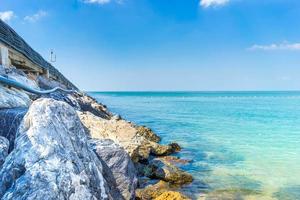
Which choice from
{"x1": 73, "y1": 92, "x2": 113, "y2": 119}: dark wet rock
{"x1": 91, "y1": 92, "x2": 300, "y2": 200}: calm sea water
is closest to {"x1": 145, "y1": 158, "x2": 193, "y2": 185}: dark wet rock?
{"x1": 91, "y1": 92, "x2": 300, "y2": 200}: calm sea water

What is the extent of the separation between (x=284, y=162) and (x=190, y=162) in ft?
11.7

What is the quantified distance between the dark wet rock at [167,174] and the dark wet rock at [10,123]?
484 cm

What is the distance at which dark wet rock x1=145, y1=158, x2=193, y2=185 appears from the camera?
8.34m

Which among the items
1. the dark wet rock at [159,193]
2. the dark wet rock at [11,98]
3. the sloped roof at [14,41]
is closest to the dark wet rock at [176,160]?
the dark wet rock at [159,193]

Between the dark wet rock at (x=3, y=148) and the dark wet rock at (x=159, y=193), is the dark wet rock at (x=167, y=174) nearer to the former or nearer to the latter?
the dark wet rock at (x=159, y=193)

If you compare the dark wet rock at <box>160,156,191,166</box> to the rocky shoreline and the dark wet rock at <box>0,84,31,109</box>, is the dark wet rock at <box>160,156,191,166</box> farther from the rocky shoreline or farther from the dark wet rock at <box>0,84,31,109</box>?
the dark wet rock at <box>0,84,31,109</box>

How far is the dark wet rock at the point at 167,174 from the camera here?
27.4 ft

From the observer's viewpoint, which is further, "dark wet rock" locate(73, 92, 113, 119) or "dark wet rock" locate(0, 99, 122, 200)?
"dark wet rock" locate(73, 92, 113, 119)

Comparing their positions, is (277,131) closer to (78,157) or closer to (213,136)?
(213,136)

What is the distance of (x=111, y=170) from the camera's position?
5043mm

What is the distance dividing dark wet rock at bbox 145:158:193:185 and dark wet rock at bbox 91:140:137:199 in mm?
3060

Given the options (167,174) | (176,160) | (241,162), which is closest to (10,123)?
(167,174)

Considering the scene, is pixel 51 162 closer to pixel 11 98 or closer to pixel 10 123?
pixel 10 123

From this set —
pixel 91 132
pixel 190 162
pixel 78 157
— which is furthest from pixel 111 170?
pixel 190 162
